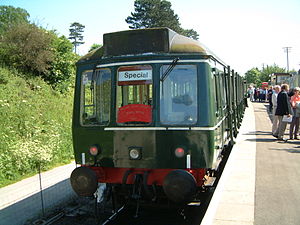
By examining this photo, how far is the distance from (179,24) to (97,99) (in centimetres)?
6112

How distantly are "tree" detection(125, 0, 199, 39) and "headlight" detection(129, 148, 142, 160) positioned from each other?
55.2m

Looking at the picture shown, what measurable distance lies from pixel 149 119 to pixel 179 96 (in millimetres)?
580

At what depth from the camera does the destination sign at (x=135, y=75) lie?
5.27 metres

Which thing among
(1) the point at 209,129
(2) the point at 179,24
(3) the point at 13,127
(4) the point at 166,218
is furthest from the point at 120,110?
(2) the point at 179,24

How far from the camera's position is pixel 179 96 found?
5.17m

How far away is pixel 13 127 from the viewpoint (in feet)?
36.9

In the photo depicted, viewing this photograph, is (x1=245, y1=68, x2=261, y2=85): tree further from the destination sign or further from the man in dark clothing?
the destination sign

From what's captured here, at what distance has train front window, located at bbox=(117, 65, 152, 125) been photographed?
17.3ft

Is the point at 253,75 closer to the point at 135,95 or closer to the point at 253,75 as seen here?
the point at 253,75

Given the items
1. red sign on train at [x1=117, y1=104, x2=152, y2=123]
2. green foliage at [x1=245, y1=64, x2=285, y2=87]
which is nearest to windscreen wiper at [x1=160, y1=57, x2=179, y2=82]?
red sign on train at [x1=117, y1=104, x2=152, y2=123]

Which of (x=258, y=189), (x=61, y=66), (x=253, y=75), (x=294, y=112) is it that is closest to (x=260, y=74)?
(x=253, y=75)

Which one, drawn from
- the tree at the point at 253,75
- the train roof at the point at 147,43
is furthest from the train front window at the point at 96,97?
the tree at the point at 253,75

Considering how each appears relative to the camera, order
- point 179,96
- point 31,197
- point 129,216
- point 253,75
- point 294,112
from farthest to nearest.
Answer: point 253,75, point 294,112, point 31,197, point 129,216, point 179,96

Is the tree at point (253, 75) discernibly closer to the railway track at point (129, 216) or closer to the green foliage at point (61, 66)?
the green foliage at point (61, 66)
